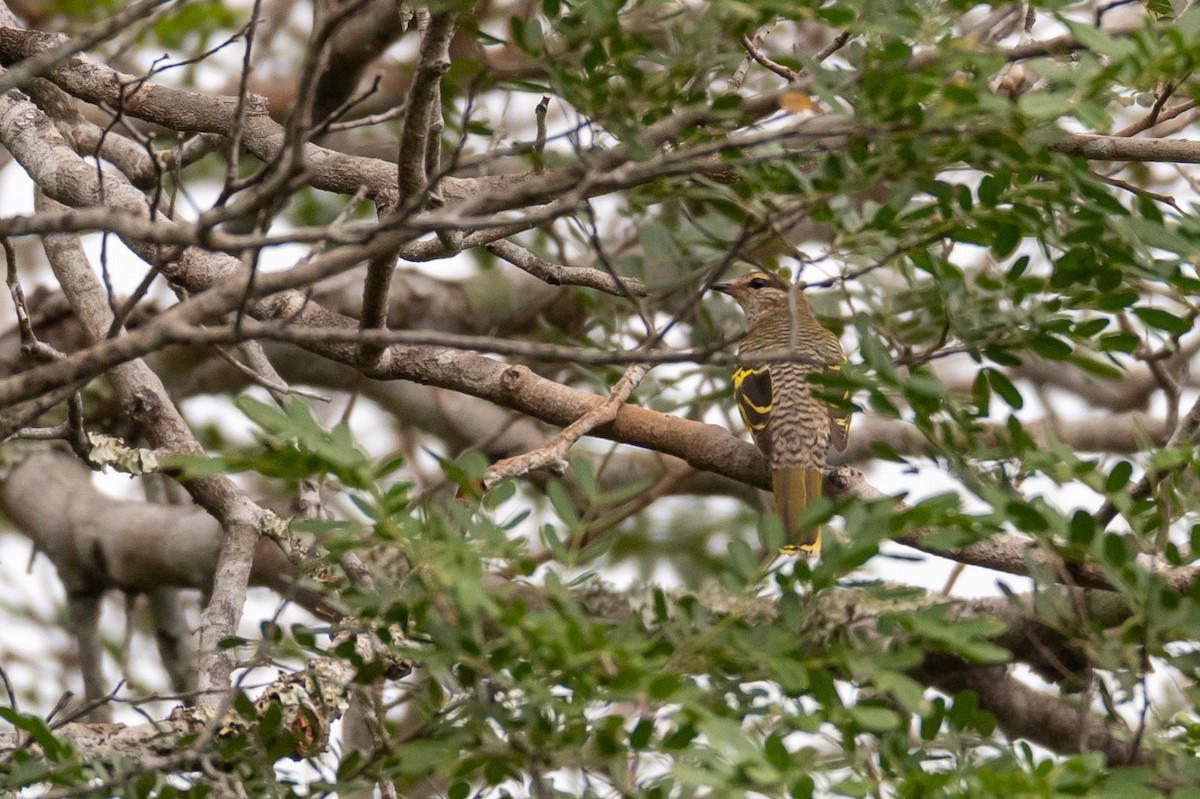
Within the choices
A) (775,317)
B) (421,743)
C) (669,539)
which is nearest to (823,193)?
(421,743)

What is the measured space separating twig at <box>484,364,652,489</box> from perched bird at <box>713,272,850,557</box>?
45 cm

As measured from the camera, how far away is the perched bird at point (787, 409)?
4.47 meters

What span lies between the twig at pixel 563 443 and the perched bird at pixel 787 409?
17.5 inches

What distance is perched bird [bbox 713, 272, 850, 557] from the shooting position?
4.47 m

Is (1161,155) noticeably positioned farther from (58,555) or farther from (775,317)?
(58,555)

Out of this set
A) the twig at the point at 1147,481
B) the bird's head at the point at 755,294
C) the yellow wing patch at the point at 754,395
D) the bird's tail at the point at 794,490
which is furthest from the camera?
the bird's head at the point at 755,294

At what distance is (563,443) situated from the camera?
3.45 meters

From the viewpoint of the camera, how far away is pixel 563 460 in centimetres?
344

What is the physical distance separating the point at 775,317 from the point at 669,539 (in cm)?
181

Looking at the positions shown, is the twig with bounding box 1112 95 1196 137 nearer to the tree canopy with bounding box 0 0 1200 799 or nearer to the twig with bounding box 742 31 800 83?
the tree canopy with bounding box 0 0 1200 799

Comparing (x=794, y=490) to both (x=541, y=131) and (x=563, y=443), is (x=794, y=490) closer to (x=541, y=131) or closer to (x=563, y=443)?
(x=563, y=443)

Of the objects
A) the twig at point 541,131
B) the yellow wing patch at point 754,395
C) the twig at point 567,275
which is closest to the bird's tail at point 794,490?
the yellow wing patch at point 754,395

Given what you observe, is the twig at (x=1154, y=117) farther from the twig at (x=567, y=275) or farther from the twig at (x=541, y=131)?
the twig at (x=541, y=131)

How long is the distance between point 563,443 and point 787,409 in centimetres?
175
